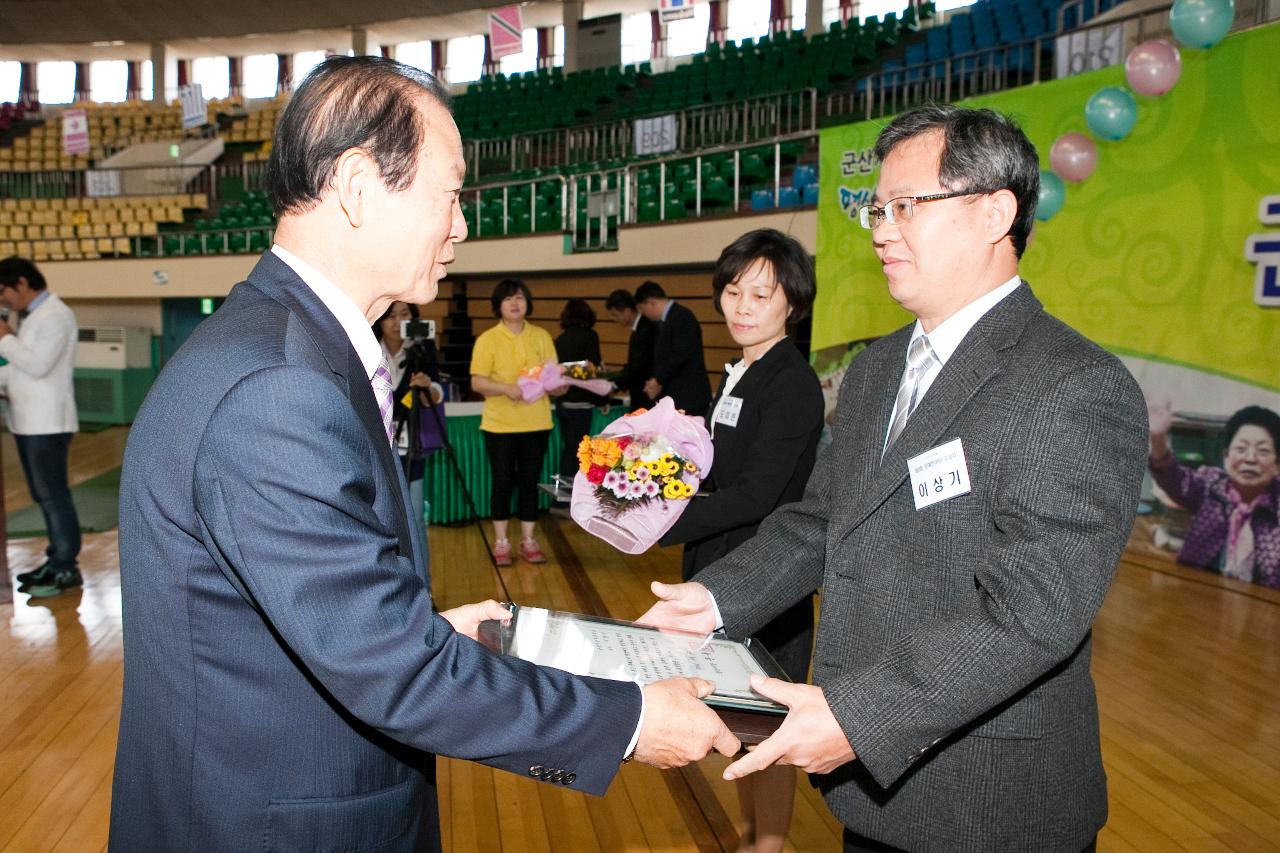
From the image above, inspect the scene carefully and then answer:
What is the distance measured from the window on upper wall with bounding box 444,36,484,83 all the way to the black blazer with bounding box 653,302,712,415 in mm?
17057

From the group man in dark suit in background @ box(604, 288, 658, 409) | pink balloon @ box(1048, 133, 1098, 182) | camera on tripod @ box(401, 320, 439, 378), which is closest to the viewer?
camera on tripod @ box(401, 320, 439, 378)

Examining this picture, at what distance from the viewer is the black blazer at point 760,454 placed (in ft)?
7.72

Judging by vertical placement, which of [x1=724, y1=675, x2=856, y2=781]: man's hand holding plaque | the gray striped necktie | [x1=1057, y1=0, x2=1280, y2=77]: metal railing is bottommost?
[x1=724, y1=675, x2=856, y2=781]: man's hand holding plaque

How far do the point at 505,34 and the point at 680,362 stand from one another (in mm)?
6888

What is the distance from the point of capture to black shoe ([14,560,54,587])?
5023 millimetres

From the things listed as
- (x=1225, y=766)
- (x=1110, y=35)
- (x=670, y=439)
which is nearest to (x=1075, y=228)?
(x=1110, y=35)

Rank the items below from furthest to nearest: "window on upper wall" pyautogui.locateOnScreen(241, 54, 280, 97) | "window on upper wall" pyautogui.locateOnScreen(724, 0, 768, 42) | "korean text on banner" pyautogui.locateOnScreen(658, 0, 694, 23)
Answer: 1. "window on upper wall" pyautogui.locateOnScreen(241, 54, 280, 97)
2. "window on upper wall" pyautogui.locateOnScreen(724, 0, 768, 42)
3. "korean text on banner" pyautogui.locateOnScreen(658, 0, 694, 23)

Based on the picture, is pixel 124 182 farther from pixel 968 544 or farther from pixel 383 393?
pixel 968 544

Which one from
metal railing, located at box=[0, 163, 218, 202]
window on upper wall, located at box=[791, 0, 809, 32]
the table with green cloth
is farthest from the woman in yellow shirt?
metal railing, located at box=[0, 163, 218, 202]

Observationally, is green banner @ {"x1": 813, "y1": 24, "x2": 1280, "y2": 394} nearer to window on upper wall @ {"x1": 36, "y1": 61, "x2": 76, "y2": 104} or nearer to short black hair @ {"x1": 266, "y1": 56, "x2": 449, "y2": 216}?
short black hair @ {"x1": 266, "y1": 56, "x2": 449, "y2": 216}

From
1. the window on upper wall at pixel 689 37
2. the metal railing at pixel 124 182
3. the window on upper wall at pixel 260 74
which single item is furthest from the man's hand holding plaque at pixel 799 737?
the window on upper wall at pixel 260 74

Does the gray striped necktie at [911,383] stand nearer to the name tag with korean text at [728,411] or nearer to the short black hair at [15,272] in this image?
the name tag with korean text at [728,411]

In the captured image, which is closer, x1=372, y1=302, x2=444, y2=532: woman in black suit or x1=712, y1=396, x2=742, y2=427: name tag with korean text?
x1=712, y1=396, x2=742, y2=427: name tag with korean text

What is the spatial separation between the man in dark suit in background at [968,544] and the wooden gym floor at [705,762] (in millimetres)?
1475
